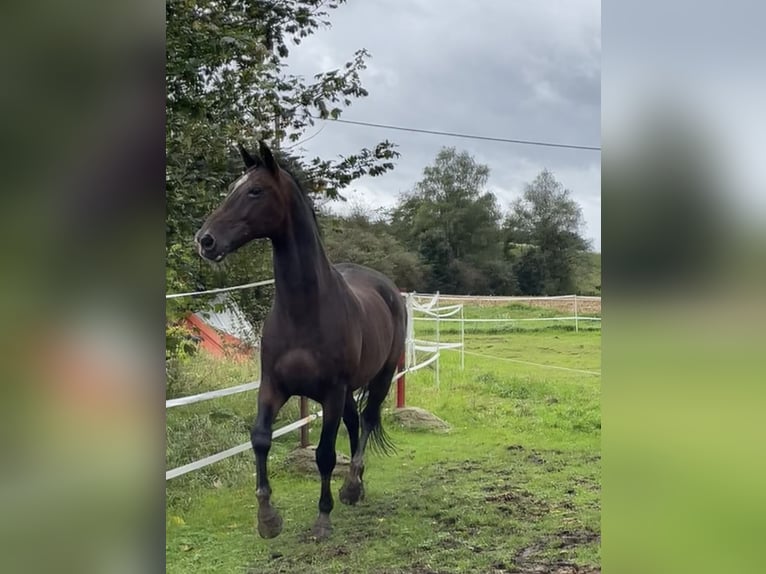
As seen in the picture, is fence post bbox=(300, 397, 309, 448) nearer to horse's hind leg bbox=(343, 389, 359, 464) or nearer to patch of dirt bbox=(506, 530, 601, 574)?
horse's hind leg bbox=(343, 389, 359, 464)

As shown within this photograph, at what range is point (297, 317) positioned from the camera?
2150mm

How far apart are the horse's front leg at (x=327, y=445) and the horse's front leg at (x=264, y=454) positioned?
17 cm

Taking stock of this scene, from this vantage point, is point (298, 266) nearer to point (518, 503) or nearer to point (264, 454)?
point (264, 454)

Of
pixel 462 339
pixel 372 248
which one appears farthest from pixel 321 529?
pixel 372 248

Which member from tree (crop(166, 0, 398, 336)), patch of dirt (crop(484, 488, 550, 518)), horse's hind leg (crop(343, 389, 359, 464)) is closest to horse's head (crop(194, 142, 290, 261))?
tree (crop(166, 0, 398, 336))

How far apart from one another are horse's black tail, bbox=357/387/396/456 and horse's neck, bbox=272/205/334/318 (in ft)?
1.64

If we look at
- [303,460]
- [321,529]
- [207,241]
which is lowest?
[321,529]

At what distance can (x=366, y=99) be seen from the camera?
2.27m

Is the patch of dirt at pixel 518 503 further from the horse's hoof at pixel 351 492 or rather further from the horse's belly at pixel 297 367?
the horse's belly at pixel 297 367

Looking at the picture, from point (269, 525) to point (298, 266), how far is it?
92 cm
